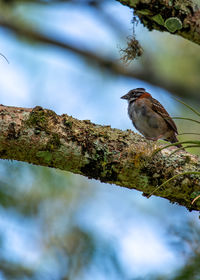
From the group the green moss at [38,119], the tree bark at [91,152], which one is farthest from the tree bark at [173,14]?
the green moss at [38,119]

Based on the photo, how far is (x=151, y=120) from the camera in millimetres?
6016

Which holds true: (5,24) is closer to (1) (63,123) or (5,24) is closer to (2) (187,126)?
(2) (187,126)

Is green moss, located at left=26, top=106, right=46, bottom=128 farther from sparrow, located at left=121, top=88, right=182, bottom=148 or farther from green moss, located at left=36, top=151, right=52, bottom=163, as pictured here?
sparrow, located at left=121, top=88, right=182, bottom=148

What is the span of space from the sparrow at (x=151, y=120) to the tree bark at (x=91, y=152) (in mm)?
2682

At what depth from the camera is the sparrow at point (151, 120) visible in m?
5.98

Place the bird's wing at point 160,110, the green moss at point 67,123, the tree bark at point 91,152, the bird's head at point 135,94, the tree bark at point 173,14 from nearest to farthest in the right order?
the tree bark at point 91,152 → the green moss at point 67,123 → the tree bark at point 173,14 → the bird's wing at point 160,110 → the bird's head at point 135,94

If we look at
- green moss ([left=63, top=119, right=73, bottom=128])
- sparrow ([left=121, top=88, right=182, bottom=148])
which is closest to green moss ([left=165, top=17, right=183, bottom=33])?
green moss ([left=63, top=119, right=73, bottom=128])

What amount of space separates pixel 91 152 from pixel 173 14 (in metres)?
1.49

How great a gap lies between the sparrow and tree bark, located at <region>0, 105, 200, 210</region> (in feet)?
8.80

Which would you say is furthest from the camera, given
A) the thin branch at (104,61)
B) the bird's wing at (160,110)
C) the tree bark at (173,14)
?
the thin branch at (104,61)

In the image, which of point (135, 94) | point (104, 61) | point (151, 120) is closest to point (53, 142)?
point (151, 120)

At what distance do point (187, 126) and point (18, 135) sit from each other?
4.87 meters

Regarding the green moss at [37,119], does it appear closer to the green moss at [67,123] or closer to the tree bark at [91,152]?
the tree bark at [91,152]

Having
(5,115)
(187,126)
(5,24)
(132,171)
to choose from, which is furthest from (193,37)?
(5,24)
